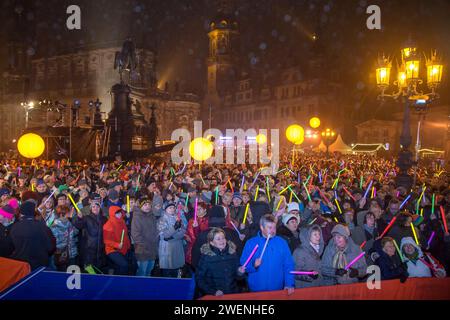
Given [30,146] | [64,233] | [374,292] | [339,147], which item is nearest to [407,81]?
[374,292]

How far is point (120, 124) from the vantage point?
27.7 metres

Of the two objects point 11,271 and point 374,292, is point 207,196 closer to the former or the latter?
point 11,271

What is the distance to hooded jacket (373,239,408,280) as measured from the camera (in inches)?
218

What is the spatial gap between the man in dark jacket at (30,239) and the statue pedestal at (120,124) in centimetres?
2088

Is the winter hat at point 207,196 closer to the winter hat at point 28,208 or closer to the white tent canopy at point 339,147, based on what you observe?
the winter hat at point 28,208

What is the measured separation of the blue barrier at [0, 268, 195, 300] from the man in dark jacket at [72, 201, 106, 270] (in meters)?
1.88

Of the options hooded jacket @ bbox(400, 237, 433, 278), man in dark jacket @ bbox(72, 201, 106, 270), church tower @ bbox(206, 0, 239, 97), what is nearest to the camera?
hooded jacket @ bbox(400, 237, 433, 278)

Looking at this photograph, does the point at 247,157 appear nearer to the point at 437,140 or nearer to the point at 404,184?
the point at 404,184

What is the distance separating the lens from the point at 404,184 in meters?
Answer: 13.2

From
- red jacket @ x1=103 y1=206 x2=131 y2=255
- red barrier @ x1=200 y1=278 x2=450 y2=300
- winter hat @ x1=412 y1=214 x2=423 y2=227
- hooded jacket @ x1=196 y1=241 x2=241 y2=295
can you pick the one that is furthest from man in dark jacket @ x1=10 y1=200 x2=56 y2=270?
winter hat @ x1=412 y1=214 x2=423 y2=227

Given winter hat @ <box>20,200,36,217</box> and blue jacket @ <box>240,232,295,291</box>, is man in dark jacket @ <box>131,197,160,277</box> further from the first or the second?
blue jacket @ <box>240,232,295,291</box>

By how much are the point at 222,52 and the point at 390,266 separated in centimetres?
7060

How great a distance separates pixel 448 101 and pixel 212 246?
158ft

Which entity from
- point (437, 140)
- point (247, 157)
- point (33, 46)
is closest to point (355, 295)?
point (247, 157)
